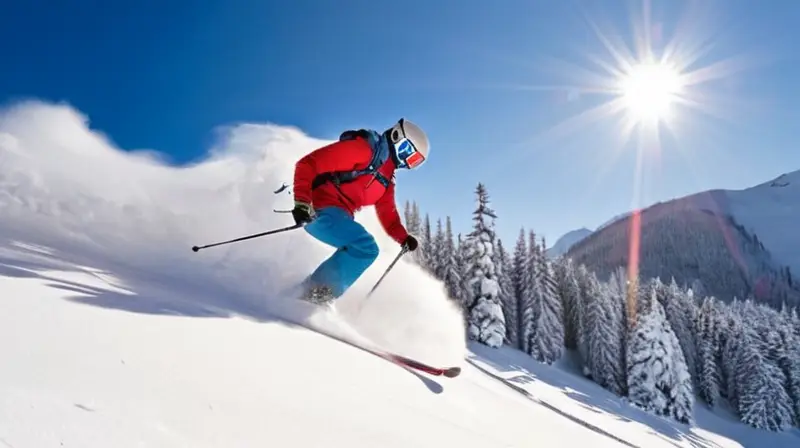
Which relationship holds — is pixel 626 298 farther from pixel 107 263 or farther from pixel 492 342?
pixel 107 263

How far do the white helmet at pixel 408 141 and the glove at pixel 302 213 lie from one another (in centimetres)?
140

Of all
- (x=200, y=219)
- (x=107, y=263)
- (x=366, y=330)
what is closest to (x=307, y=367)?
(x=366, y=330)

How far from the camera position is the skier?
16.8 ft

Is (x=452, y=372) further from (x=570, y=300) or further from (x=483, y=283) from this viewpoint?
(x=570, y=300)

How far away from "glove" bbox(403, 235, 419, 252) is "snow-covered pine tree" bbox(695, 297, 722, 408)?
6064cm

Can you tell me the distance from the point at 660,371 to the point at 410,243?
3892 cm

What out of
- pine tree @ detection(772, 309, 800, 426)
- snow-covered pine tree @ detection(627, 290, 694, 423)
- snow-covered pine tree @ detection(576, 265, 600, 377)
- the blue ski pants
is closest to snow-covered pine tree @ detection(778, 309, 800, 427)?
pine tree @ detection(772, 309, 800, 426)

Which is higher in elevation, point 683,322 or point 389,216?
point 683,322

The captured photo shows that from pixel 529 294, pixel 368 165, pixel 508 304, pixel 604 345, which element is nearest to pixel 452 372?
pixel 368 165

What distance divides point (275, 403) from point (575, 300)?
55.2 metres

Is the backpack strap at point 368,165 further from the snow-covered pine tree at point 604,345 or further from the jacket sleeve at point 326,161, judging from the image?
the snow-covered pine tree at point 604,345

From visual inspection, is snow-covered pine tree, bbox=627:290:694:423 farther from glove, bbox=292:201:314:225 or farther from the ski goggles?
glove, bbox=292:201:314:225

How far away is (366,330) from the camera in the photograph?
501cm

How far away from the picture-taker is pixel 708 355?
178ft
